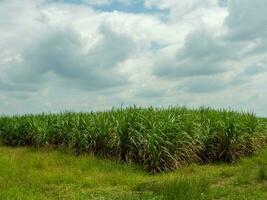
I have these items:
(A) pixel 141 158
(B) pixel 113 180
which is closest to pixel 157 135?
(A) pixel 141 158

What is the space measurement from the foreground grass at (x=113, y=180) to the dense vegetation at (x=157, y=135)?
0.56 metres

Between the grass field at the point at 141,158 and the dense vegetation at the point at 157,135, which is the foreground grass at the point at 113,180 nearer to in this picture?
the grass field at the point at 141,158

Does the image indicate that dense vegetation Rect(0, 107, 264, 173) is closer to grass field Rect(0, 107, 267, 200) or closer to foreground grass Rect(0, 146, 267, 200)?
grass field Rect(0, 107, 267, 200)

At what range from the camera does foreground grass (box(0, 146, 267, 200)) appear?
12.3 meters

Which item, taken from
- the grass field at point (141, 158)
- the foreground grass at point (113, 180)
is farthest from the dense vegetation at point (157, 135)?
the foreground grass at point (113, 180)

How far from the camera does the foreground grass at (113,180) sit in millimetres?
12258

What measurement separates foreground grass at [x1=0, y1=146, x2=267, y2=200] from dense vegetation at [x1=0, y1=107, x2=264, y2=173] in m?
0.56

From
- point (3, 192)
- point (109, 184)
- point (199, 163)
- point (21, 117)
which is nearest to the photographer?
point (3, 192)

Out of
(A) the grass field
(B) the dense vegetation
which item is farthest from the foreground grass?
(B) the dense vegetation

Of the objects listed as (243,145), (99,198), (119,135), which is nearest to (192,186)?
(99,198)

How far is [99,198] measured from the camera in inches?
482

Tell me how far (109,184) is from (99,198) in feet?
7.19

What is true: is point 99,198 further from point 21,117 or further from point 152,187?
point 21,117

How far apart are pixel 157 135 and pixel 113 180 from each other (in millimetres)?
3126
